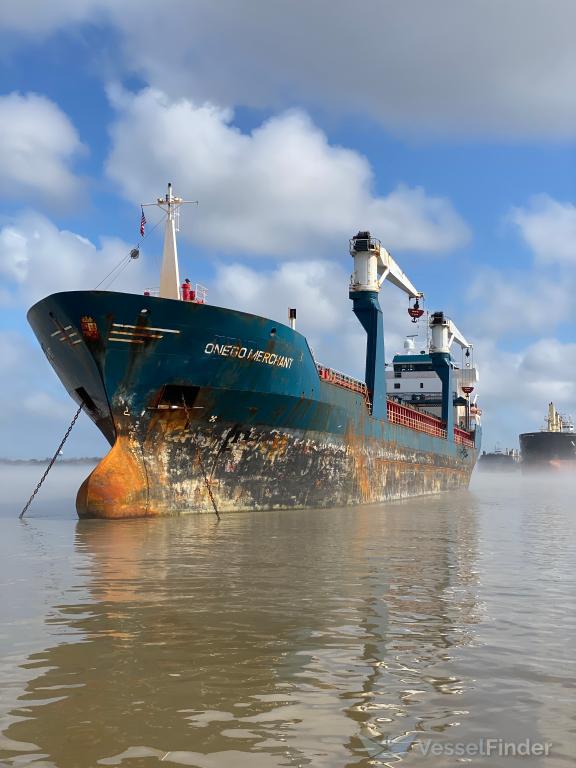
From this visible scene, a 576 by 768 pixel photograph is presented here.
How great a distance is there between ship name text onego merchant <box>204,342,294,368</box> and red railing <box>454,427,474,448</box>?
3126cm

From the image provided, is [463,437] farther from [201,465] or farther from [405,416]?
[201,465]

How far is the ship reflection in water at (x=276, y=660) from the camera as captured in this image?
4164mm

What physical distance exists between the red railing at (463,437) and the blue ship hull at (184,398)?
3018 cm

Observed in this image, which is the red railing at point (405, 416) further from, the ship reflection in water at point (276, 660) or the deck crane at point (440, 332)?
the ship reflection in water at point (276, 660)

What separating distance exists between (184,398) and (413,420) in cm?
2165

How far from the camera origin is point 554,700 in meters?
4.86

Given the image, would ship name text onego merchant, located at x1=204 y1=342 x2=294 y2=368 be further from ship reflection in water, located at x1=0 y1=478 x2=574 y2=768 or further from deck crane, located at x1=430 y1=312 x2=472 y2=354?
deck crane, located at x1=430 y1=312 x2=472 y2=354

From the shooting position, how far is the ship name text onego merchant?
18641 millimetres

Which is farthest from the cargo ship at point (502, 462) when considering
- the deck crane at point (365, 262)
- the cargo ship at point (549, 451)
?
the deck crane at point (365, 262)

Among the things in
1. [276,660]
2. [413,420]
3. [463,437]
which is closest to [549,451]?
[463,437]

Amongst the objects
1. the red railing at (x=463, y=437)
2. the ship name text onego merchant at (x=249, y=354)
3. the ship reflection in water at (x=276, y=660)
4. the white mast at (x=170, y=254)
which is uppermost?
the white mast at (x=170, y=254)

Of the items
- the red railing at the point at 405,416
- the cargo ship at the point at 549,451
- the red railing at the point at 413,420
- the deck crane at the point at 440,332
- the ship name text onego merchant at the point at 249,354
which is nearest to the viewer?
the ship name text onego merchant at the point at 249,354

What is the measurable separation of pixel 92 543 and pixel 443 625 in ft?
27.4

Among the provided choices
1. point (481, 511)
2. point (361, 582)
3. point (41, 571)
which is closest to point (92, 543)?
point (41, 571)
